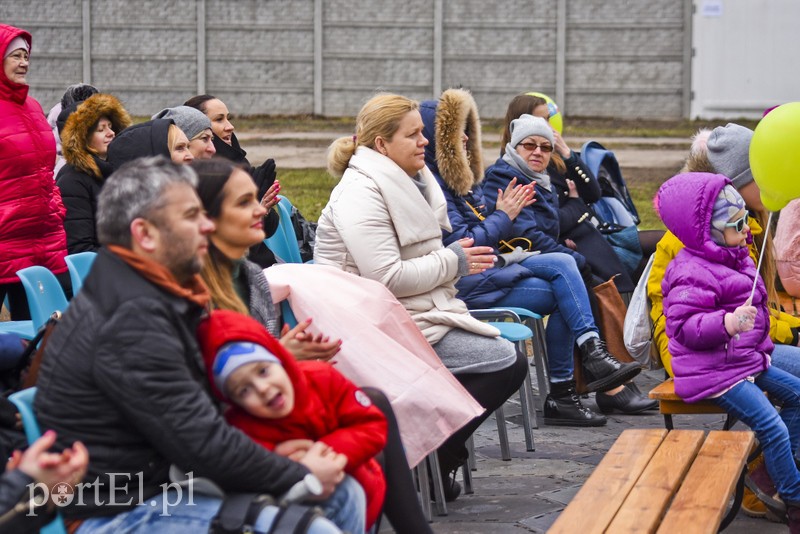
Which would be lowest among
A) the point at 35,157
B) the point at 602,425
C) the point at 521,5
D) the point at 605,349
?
the point at 602,425

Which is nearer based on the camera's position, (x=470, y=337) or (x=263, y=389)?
(x=263, y=389)

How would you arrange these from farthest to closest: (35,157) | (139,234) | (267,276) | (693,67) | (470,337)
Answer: (693,67) < (35,157) < (470,337) < (267,276) < (139,234)

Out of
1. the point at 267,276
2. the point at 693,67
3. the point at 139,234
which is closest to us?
the point at 139,234

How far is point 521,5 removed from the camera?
62.2ft

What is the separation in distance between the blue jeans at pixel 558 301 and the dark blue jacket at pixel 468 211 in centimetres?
7

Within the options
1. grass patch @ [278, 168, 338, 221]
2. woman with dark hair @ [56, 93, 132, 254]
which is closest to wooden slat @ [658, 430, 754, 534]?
woman with dark hair @ [56, 93, 132, 254]

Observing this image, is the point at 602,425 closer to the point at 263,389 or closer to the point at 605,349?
the point at 605,349

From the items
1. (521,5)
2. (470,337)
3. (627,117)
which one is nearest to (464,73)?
(521,5)

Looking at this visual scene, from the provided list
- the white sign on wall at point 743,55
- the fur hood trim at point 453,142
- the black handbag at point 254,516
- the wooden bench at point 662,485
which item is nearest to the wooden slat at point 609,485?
the wooden bench at point 662,485

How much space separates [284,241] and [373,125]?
1.28m

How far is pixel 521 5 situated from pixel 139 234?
16730 millimetres

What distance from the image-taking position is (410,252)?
4.94 m

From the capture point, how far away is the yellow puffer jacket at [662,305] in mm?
5227

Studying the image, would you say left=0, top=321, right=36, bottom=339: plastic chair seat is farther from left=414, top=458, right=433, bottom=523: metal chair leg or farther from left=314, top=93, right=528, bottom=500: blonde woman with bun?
left=414, top=458, right=433, bottom=523: metal chair leg
